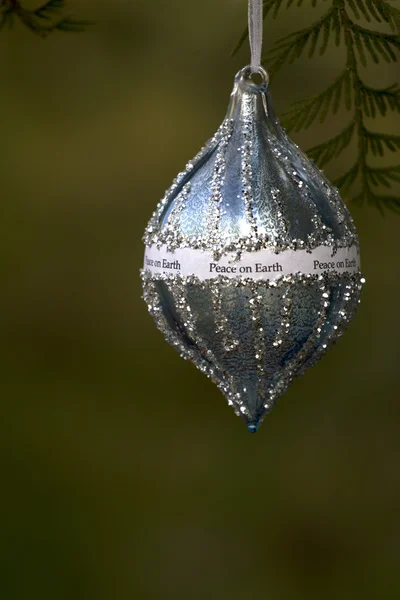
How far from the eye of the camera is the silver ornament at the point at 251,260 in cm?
61

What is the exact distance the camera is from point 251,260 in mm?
607

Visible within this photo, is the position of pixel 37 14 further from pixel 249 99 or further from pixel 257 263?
pixel 257 263

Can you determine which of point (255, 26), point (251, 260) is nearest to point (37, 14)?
point (255, 26)

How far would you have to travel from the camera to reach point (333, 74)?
4.45ft

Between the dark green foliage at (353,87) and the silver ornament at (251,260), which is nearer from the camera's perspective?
the silver ornament at (251,260)

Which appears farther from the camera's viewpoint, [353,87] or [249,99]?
[353,87]

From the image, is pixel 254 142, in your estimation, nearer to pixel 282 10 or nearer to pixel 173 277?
pixel 173 277

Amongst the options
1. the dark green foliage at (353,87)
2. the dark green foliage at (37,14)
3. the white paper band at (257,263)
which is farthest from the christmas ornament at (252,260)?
the dark green foliage at (37,14)


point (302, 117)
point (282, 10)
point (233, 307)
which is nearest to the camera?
point (233, 307)

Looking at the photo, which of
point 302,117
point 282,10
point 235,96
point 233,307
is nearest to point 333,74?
point 282,10

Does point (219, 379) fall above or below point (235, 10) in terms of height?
below

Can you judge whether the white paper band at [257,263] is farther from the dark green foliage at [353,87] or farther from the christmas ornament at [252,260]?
the dark green foliage at [353,87]

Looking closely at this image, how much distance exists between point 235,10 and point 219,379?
0.87 meters

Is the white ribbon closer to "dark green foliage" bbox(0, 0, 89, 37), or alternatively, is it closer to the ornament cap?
the ornament cap
